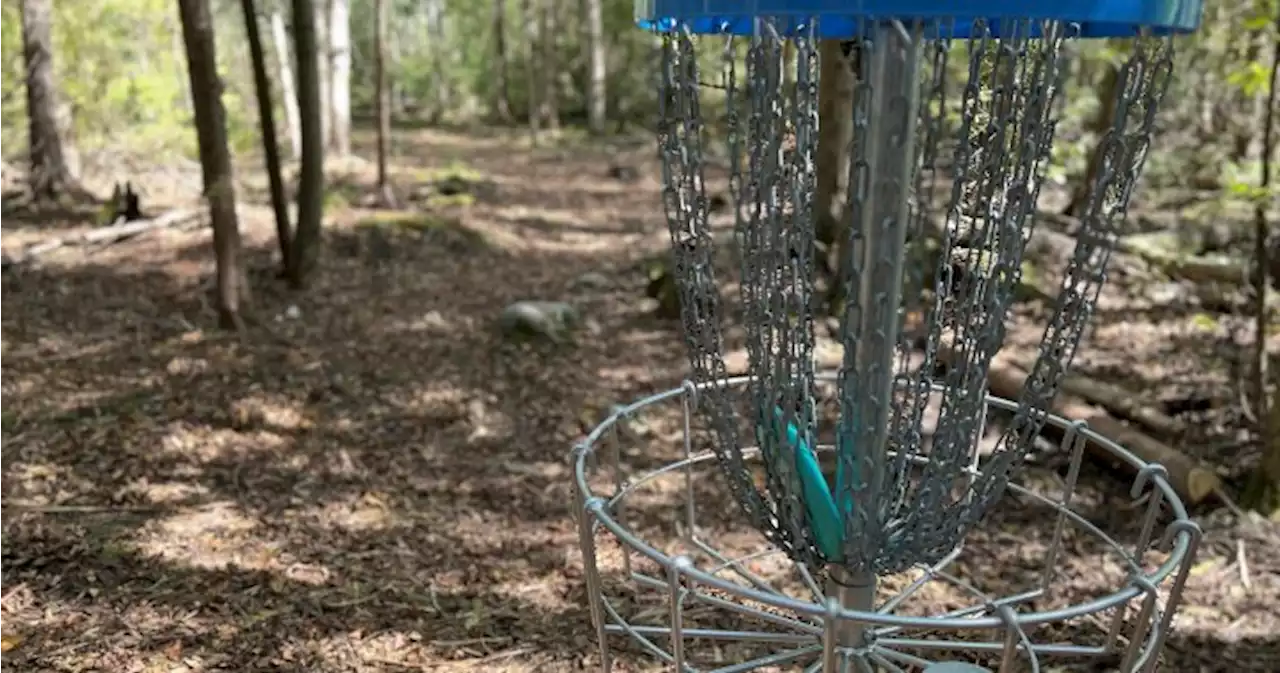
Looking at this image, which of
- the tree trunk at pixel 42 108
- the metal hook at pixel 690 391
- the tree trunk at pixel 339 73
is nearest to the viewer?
the metal hook at pixel 690 391

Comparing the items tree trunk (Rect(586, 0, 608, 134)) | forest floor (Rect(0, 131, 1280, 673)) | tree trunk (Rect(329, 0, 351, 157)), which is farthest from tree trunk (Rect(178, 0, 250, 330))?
tree trunk (Rect(586, 0, 608, 134))

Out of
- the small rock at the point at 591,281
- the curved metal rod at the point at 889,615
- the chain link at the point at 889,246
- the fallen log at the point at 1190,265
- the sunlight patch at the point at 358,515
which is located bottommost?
the sunlight patch at the point at 358,515

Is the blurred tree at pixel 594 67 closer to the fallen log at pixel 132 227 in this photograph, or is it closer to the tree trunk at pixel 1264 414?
the fallen log at pixel 132 227

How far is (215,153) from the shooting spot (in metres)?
4.93

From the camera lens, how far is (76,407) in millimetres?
4152

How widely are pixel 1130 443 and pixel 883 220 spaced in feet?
10.3

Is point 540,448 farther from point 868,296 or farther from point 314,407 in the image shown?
point 868,296

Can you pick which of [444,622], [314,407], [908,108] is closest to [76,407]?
[314,407]

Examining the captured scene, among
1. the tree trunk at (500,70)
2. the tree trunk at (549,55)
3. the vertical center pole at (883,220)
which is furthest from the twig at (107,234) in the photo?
the tree trunk at (500,70)

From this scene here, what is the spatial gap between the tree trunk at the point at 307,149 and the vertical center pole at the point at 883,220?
504cm

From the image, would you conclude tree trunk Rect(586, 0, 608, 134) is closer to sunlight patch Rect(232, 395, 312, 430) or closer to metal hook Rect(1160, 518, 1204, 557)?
sunlight patch Rect(232, 395, 312, 430)

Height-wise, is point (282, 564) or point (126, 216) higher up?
point (126, 216)

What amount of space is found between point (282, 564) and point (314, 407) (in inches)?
56.2

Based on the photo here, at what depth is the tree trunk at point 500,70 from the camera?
1808 centimetres
